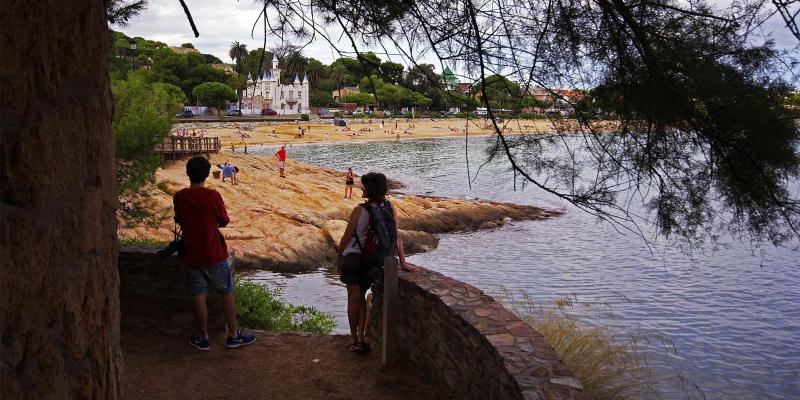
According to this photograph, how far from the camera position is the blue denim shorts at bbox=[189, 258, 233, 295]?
17.3 ft

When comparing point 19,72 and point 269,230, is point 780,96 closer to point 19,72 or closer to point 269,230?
point 19,72

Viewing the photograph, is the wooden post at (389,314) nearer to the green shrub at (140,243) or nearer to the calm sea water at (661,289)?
the green shrub at (140,243)

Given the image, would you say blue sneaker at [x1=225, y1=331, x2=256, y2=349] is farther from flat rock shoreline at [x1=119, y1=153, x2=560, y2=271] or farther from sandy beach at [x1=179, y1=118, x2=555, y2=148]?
sandy beach at [x1=179, y1=118, x2=555, y2=148]

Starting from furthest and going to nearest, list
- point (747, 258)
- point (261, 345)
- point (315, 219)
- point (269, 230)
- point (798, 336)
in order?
point (315, 219)
point (269, 230)
point (747, 258)
point (798, 336)
point (261, 345)

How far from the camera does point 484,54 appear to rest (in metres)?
4.75

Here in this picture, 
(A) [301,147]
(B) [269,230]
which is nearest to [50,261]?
(B) [269,230]

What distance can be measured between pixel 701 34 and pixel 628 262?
1648 cm

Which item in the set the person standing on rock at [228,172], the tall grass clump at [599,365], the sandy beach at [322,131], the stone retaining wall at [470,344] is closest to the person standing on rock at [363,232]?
the stone retaining wall at [470,344]

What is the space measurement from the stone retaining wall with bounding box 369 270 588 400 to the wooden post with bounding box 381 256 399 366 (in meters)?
0.13

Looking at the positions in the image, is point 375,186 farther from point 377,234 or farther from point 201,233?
point 201,233

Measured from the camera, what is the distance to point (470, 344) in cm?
453

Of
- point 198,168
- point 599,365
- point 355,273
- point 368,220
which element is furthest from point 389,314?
point 599,365

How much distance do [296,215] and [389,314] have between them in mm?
17095

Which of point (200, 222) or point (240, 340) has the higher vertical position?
point (200, 222)
